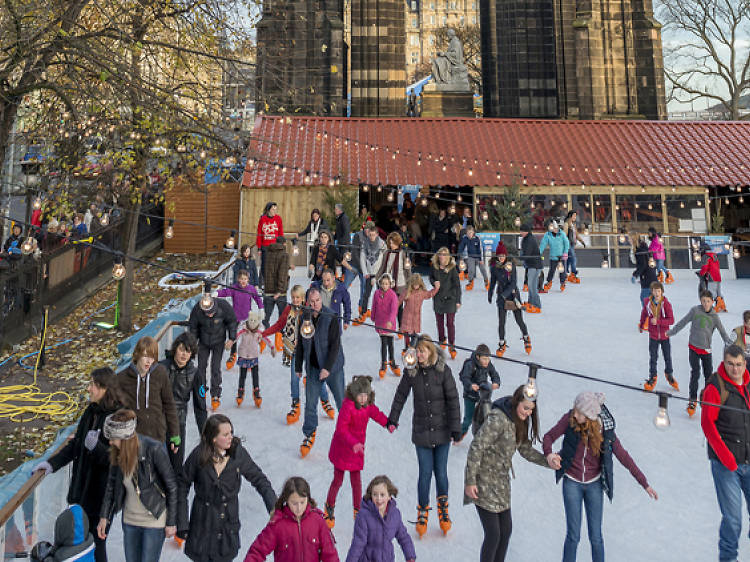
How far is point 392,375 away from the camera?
873 centimetres

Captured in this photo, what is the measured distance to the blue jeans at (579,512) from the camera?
4.36 m

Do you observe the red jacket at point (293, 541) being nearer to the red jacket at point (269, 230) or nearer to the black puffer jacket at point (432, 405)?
the black puffer jacket at point (432, 405)

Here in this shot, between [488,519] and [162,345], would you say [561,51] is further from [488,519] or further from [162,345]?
[488,519]

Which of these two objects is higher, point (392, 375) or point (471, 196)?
point (471, 196)

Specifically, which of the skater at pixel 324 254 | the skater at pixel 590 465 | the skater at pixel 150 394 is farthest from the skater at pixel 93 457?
the skater at pixel 324 254

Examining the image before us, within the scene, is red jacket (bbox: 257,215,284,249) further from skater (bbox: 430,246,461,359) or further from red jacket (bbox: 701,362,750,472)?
red jacket (bbox: 701,362,750,472)

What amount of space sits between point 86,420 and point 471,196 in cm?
1672

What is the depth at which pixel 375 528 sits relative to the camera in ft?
12.7

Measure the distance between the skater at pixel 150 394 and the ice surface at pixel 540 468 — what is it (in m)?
1.07

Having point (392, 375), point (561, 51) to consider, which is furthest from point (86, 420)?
point (561, 51)

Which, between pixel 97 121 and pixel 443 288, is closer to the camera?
pixel 443 288

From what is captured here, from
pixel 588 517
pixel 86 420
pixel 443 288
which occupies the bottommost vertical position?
pixel 588 517

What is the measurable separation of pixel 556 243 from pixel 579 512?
10.4 m

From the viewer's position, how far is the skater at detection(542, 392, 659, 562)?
14.2 feet
